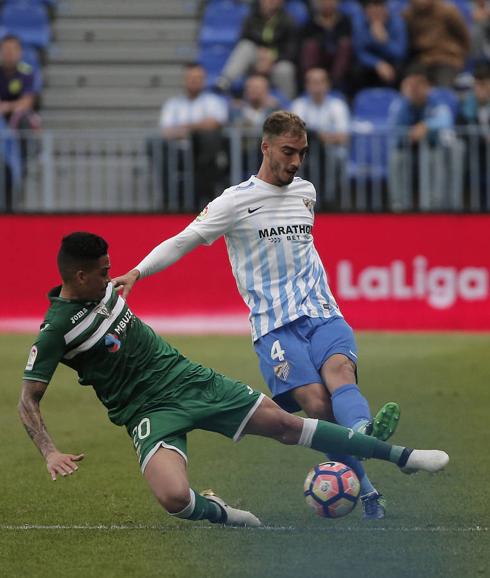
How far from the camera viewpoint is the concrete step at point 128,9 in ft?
75.5

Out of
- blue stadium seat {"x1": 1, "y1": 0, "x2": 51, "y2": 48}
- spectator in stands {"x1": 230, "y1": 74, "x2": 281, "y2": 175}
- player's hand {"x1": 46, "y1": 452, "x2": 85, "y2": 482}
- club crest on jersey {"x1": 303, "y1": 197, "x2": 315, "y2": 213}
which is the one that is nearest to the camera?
player's hand {"x1": 46, "y1": 452, "x2": 85, "y2": 482}

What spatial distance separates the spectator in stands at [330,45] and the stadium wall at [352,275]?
3.16 metres

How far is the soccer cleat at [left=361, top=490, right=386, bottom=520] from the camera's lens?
26.3 ft

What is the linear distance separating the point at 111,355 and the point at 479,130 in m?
11.3

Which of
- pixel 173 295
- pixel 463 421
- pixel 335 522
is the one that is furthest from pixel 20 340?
pixel 335 522

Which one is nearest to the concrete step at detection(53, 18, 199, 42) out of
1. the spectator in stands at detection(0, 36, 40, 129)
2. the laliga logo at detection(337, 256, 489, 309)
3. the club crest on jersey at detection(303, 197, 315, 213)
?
the spectator in stands at detection(0, 36, 40, 129)

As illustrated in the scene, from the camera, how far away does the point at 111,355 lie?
7.50 meters

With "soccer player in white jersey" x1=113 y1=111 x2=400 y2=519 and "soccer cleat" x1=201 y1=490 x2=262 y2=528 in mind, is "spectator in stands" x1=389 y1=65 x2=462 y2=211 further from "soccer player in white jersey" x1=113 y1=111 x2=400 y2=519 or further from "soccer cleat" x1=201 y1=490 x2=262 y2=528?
"soccer cleat" x1=201 y1=490 x2=262 y2=528

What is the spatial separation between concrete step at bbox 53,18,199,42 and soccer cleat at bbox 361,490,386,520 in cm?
1581

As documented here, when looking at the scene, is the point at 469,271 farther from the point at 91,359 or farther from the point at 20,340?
the point at 91,359

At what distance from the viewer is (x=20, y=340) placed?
16.5 meters

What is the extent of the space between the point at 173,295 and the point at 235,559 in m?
10.7

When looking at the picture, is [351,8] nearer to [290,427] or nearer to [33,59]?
[33,59]

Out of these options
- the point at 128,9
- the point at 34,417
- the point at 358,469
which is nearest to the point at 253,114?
the point at 128,9
